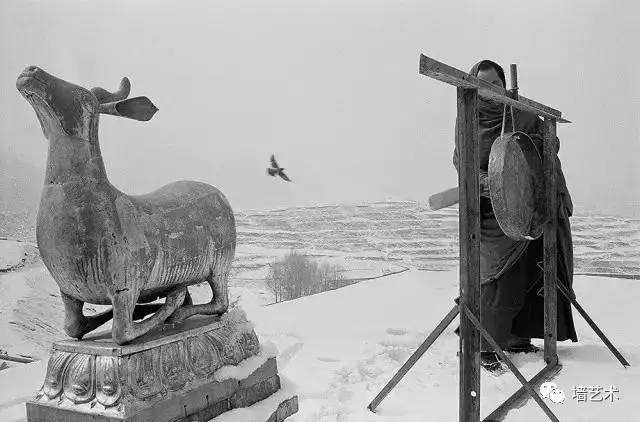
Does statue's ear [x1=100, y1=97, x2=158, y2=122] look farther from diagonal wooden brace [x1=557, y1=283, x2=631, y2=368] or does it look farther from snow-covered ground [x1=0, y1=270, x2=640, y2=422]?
diagonal wooden brace [x1=557, y1=283, x2=631, y2=368]

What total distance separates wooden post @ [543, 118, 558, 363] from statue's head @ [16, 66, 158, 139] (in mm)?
2885

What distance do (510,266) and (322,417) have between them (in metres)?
1.82

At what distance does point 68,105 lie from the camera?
6.25ft

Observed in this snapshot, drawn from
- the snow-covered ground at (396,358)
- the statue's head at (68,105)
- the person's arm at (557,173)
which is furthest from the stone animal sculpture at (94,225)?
the person's arm at (557,173)

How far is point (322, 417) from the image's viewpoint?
2.99 m

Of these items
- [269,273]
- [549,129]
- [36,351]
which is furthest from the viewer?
[269,273]

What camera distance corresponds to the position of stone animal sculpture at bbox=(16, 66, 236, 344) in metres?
1.88

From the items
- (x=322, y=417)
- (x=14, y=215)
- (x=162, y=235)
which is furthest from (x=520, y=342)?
(x=14, y=215)

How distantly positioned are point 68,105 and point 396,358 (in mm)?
2978

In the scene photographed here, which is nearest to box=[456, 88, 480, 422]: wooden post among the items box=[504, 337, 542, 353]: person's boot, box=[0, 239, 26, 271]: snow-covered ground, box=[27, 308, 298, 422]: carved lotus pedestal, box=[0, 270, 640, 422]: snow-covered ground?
box=[0, 270, 640, 422]: snow-covered ground

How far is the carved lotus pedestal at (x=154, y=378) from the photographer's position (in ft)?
6.20

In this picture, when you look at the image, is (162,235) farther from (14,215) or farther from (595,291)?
(595,291)

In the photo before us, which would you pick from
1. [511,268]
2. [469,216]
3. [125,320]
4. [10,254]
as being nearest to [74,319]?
[125,320]

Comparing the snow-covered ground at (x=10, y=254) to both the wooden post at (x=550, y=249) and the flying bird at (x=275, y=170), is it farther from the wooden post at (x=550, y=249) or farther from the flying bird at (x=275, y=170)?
the wooden post at (x=550, y=249)
